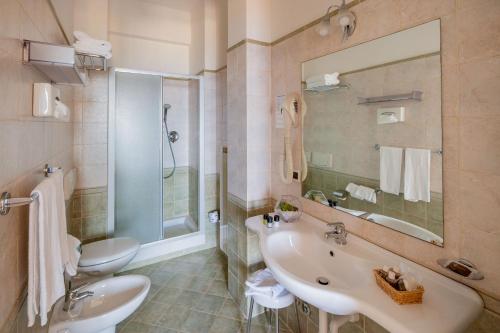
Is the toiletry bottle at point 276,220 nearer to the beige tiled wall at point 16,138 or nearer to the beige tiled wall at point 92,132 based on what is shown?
the beige tiled wall at point 16,138

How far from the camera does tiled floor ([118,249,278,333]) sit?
6.02ft

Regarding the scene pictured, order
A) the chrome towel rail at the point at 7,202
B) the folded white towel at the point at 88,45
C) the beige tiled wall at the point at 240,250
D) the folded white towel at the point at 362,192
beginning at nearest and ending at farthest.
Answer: the chrome towel rail at the point at 7,202
the folded white towel at the point at 362,192
the folded white towel at the point at 88,45
the beige tiled wall at the point at 240,250

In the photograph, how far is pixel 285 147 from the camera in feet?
→ 5.82

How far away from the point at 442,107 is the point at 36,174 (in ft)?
5.73

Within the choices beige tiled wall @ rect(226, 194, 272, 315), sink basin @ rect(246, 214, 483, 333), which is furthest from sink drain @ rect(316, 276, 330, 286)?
beige tiled wall @ rect(226, 194, 272, 315)

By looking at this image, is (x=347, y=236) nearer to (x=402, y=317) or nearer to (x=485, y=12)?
(x=402, y=317)

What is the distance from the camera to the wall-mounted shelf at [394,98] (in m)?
1.03

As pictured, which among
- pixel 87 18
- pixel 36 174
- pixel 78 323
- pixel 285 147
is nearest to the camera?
pixel 36 174

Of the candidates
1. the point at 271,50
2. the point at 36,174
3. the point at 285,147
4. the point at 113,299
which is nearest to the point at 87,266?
the point at 113,299

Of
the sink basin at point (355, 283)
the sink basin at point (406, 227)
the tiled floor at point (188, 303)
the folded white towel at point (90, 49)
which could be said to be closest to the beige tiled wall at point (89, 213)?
the tiled floor at point (188, 303)

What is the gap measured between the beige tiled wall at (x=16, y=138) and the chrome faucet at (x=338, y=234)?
1328mm

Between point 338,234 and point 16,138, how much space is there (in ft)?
4.83

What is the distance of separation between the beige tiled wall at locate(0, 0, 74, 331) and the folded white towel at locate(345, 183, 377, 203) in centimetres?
149

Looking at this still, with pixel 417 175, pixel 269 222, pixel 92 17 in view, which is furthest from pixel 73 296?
pixel 92 17
